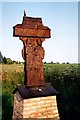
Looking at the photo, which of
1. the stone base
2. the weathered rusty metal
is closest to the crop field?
→ the stone base

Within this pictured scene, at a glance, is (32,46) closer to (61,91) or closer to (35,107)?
(35,107)

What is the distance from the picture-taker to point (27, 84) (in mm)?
4375

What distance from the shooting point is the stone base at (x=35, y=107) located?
13.6 ft

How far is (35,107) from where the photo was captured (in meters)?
4.23

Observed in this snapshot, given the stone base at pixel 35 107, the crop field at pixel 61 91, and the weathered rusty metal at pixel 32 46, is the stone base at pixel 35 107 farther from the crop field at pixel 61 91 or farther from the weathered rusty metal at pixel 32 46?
the crop field at pixel 61 91

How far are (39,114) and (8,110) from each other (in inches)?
118

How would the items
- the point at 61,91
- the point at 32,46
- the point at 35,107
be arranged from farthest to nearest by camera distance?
the point at 61,91 → the point at 32,46 → the point at 35,107

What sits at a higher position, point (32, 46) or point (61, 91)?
point (32, 46)

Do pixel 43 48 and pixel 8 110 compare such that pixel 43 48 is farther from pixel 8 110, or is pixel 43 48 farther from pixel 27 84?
pixel 8 110

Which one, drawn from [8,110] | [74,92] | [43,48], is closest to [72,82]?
[74,92]

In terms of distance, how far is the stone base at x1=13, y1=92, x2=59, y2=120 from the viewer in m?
4.13

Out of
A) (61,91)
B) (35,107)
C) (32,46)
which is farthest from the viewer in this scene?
(61,91)

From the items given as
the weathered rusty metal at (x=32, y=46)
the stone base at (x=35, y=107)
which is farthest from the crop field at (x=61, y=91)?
the weathered rusty metal at (x=32, y=46)

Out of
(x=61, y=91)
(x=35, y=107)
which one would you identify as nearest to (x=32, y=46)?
(x=35, y=107)
